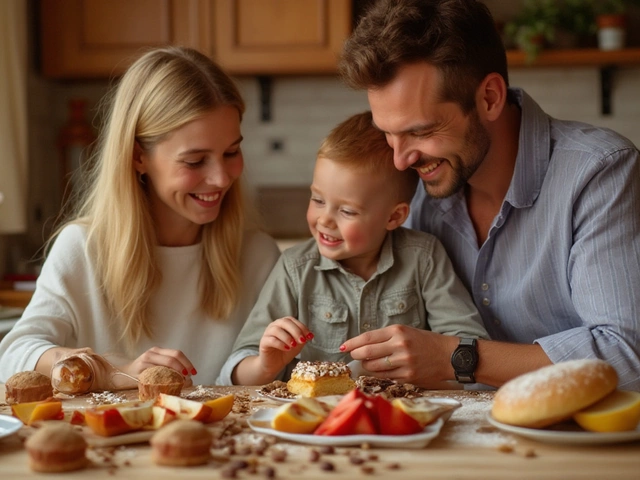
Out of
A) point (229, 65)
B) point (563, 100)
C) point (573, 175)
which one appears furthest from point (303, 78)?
point (573, 175)

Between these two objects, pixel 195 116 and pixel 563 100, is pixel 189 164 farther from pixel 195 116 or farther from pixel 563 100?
pixel 563 100

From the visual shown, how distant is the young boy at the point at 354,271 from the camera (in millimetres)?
1997

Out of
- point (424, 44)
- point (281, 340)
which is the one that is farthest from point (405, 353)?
point (424, 44)

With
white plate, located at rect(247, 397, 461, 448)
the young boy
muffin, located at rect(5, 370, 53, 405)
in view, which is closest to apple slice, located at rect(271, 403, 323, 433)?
white plate, located at rect(247, 397, 461, 448)

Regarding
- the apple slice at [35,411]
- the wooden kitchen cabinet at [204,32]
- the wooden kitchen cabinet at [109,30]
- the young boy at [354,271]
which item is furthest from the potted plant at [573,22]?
the apple slice at [35,411]

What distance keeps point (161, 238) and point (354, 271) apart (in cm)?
54

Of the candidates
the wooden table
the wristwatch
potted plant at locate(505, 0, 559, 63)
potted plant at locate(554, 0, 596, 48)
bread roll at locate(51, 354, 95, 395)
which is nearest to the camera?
the wooden table

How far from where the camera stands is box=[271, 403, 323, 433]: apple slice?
1.23 m

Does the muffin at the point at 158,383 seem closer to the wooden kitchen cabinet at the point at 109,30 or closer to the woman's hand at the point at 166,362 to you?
the woman's hand at the point at 166,362

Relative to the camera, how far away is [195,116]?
2.02 metres

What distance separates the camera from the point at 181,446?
1126 millimetres

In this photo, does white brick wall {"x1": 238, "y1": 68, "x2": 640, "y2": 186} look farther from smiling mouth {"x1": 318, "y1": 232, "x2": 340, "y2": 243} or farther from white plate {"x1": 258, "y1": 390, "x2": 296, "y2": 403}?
white plate {"x1": 258, "y1": 390, "x2": 296, "y2": 403}

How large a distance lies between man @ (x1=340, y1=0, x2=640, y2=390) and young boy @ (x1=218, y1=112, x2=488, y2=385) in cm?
9

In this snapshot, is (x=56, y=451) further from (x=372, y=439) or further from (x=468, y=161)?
(x=468, y=161)
